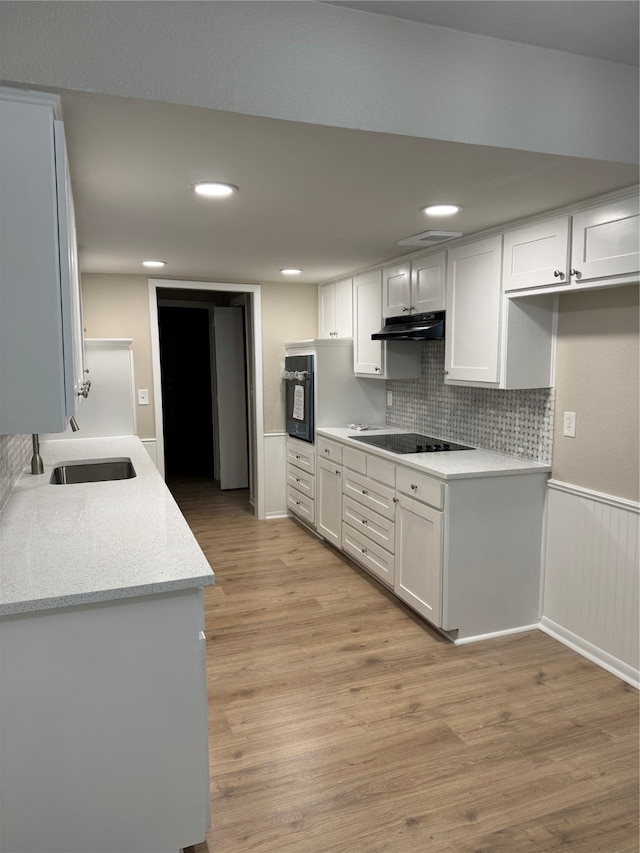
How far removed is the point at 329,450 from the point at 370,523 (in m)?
0.85

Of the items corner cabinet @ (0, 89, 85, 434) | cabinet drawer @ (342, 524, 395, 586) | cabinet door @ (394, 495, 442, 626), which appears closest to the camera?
corner cabinet @ (0, 89, 85, 434)

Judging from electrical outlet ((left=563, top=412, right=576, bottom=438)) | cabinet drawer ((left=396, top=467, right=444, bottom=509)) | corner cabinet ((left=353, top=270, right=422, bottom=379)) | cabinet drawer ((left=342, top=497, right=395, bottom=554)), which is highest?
corner cabinet ((left=353, top=270, right=422, bottom=379))

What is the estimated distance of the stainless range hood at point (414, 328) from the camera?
347 centimetres

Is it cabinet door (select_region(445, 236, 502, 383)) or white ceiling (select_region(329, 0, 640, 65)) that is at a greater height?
white ceiling (select_region(329, 0, 640, 65))

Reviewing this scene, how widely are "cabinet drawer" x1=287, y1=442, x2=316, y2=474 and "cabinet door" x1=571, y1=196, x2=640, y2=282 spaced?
2639 millimetres

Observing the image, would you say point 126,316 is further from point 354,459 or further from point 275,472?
→ point 354,459

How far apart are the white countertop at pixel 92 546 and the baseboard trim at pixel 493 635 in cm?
169

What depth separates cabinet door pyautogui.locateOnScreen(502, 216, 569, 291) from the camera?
262 centimetres

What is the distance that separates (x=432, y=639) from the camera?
3051 millimetres

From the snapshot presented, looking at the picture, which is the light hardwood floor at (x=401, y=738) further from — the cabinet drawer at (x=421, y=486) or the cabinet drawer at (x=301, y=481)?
the cabinet drawer at (x=301, y=481)

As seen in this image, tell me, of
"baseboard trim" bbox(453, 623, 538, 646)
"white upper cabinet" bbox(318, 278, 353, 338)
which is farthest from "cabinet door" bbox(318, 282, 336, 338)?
"baseboard trim" bbox(453, 623, 538, 646)

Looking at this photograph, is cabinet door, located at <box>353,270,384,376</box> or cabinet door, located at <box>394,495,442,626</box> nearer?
cabinet door, located at <box>394,495,442,626</box>

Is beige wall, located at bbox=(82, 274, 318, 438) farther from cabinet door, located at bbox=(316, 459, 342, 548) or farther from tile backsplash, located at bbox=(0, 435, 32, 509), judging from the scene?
tile backsplash, located at bbox=(0, 435, 32, 509)

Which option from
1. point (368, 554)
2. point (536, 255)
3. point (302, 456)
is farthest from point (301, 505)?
point (536, 255)
